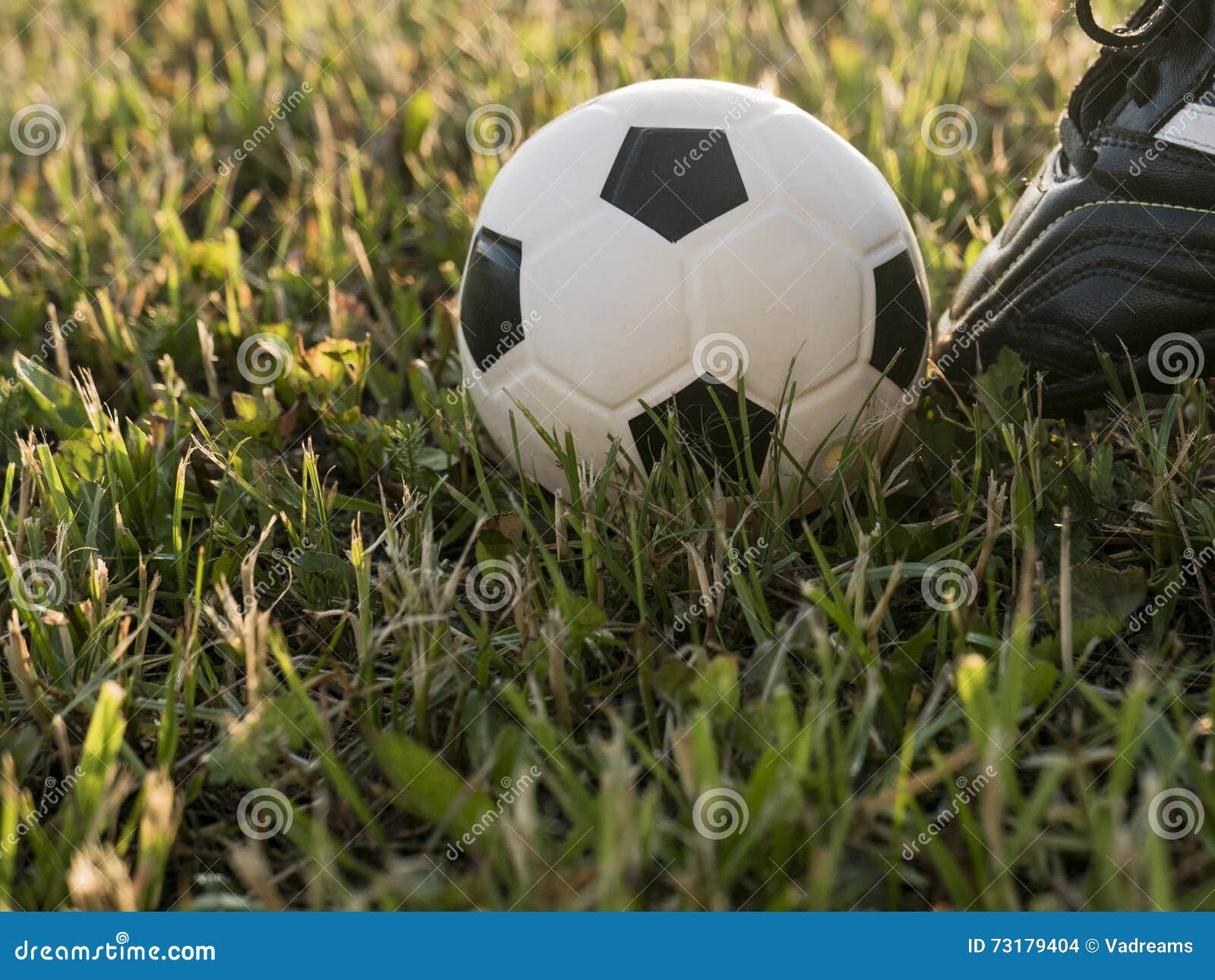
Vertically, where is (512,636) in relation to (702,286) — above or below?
below

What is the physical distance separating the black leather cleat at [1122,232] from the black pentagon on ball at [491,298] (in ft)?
2.93

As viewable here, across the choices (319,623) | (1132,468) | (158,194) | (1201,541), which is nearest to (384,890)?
(319,623)

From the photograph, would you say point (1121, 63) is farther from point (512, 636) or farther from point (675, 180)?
point (512, 636)

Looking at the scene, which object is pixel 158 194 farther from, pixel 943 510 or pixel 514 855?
pixel 514 855

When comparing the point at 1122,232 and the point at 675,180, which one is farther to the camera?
the point at 1122,232

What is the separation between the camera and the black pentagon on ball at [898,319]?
2.08m

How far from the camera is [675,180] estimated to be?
2.00m

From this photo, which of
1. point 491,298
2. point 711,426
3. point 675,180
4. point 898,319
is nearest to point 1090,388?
point 898,319

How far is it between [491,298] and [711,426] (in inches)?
18.0

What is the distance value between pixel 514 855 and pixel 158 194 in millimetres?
2895

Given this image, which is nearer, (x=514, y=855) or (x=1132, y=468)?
(x=514, y=855)

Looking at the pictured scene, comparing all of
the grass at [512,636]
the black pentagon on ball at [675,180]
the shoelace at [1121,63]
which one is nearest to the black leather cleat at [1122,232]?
the shoelace at [1121,63]

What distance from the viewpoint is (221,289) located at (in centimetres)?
305

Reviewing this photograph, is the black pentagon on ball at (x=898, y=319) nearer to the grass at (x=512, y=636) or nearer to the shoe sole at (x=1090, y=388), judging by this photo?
the grass at (x=512, y=636)
